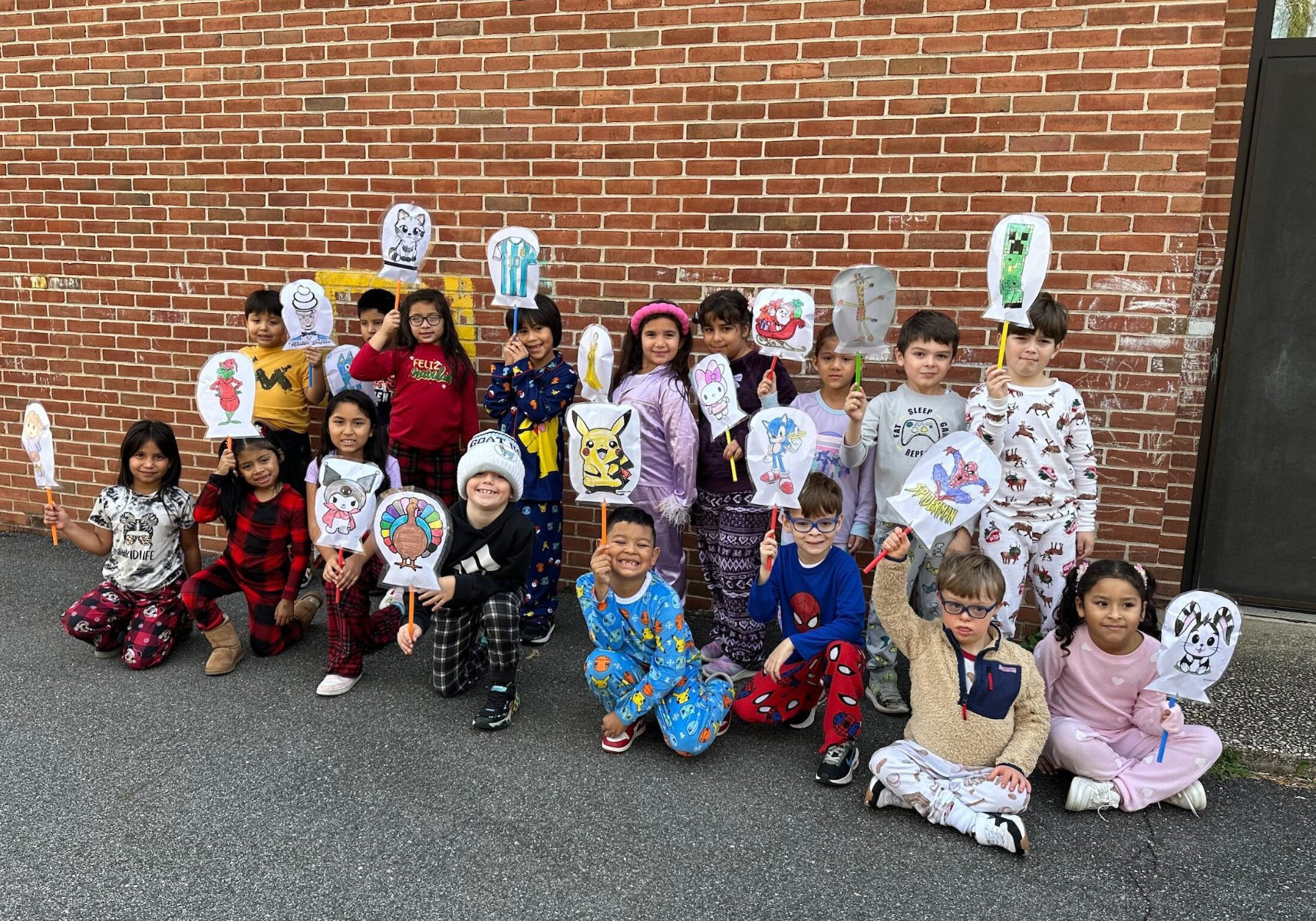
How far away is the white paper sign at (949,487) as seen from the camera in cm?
308

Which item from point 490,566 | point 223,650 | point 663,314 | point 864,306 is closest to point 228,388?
point 223,650

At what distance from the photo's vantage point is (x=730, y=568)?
3943 mm

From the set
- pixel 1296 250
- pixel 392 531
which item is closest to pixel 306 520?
Answer: pixel 392 531

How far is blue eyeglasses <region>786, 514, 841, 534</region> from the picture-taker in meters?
3.36

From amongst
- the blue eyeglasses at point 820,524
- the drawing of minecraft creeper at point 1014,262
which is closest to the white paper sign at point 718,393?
the blue eyeglasses at point 820,524

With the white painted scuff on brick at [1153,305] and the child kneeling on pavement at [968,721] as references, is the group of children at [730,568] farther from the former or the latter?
the white painted scuff on brick at [1153,305]

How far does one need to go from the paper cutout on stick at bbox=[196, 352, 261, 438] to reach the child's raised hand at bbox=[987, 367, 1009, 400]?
298 centimetres

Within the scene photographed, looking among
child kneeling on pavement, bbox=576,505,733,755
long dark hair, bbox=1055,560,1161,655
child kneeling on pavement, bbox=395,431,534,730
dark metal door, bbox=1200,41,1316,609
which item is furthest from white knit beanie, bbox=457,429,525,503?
dark metal door, bbox=1200,41,1316,609

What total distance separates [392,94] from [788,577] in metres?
3.36

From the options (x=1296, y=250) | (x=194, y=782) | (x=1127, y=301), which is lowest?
(x=194, y=782)

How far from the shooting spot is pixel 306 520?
4.12 metres

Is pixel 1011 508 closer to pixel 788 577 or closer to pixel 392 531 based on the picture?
pixel 788 577

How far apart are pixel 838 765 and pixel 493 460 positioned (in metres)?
1.66

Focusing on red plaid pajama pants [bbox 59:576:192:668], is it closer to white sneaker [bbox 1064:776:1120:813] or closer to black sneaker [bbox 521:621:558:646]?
black sneaker [bbox 521:621:558:646]
